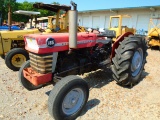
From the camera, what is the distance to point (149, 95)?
380 cm

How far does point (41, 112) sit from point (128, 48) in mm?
2129

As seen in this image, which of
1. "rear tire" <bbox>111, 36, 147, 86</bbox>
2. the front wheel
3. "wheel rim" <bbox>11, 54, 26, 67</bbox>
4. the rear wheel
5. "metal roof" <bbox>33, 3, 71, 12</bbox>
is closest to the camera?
the front wheel

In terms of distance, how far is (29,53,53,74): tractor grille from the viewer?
10.0ft

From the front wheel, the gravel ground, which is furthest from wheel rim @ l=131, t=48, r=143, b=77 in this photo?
the front wheel

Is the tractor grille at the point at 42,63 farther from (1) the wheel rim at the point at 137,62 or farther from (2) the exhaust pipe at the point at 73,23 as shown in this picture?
(1) the wheel rim at the point at 137,62

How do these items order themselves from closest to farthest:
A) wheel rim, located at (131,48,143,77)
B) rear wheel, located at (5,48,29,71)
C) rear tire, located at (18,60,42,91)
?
rear tire, located at (18,60,42,91)
wheel rim, located at (131,48,143,77)
rear wheel, located at (5,48,29,71)

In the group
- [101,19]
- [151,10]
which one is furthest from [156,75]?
[101,19]

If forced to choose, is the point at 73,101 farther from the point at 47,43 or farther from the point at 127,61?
the point at 127,61

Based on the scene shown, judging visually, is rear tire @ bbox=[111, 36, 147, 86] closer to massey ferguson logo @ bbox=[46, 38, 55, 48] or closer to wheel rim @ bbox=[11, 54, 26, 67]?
massey ferguson logo @ bbox=[46, 38, 55, 48]

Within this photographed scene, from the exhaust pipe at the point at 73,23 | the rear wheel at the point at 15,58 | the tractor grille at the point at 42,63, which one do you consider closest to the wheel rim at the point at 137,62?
the exhaust pipe at the point at 73,23

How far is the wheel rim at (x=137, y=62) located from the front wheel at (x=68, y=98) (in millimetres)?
1606

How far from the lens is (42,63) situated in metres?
3.07

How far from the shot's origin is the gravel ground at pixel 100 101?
306 cm

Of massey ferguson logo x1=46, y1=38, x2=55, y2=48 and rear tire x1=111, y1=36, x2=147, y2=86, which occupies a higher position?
massey ferguson logo x1=46, y1=38, x2=55, y2=48
